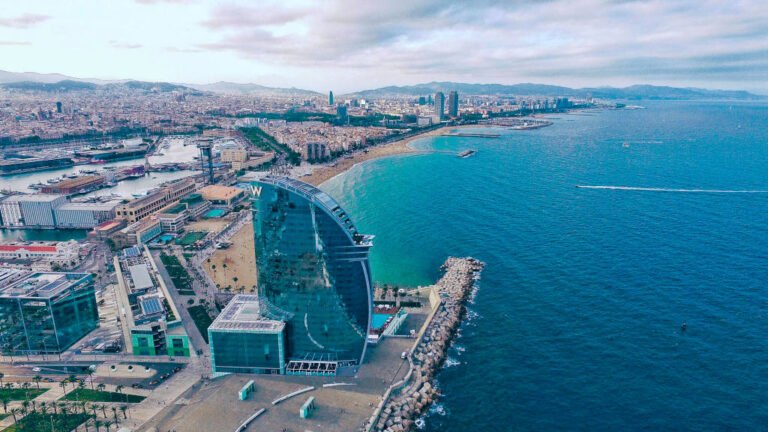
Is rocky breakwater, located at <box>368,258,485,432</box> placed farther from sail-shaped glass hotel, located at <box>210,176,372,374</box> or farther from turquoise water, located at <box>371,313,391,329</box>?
sail-shaped glass hotel, located at <box>210,176,372,374</box>

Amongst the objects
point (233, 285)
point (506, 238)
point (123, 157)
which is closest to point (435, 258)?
point (506, 238)

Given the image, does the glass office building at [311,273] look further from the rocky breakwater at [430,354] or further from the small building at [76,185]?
the small building at [76,185]

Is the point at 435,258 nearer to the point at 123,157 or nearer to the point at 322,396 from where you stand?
the point at 322,396

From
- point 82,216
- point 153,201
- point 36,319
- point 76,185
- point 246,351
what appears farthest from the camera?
point 76,185

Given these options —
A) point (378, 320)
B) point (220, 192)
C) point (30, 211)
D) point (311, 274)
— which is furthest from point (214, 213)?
point (311, 274)

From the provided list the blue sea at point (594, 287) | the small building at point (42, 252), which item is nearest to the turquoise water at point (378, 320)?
the blue sea at point (594, 287)

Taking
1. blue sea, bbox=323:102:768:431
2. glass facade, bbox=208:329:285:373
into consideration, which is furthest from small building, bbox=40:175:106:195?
glass facade, bbox=208:329:285:373

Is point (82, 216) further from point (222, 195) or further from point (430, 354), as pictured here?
point (430, 354)
